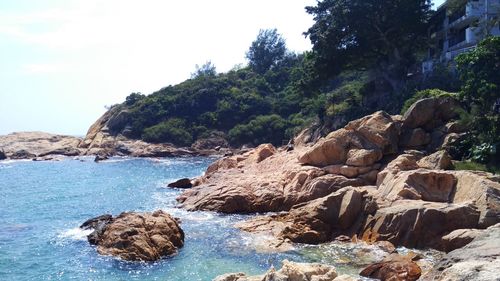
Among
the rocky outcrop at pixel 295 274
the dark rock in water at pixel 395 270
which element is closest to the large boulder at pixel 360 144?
the dark rock in water at pixel 395 270

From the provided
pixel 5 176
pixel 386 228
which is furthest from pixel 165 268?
pixel 5 176

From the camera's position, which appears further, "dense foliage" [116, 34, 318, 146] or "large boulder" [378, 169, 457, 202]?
"dense foliage" [116, 34, 318, 146]

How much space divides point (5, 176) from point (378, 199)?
4396 cm

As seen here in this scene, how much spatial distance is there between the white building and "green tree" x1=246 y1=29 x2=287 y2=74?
56941 mm

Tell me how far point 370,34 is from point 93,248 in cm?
3187

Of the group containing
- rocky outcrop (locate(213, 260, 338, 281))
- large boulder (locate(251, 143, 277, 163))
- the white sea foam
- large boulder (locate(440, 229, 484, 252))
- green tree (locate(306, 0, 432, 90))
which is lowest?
the white sea foam

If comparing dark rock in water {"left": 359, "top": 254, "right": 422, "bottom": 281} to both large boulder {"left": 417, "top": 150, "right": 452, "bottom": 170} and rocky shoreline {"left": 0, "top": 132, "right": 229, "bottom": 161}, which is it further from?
rocky shoreline {"left": 0, "top": 132, "right": 229, "bottom": 161}

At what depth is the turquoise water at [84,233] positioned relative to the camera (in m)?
18.8

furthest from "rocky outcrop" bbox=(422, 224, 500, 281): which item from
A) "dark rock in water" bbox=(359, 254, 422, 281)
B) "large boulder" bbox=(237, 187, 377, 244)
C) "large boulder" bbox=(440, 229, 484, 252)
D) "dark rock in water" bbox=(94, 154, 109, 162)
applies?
"dark rock in water" bbox=(94, 154, 109, 162)

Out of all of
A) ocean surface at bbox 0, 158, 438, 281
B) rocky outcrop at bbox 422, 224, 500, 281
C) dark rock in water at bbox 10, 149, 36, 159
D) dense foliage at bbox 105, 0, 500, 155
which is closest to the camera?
rocky outcrop at bbox 422, 224, 500, 281

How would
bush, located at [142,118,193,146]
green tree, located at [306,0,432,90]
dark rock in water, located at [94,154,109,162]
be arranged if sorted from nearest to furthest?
green tree, located at [306,0,432,90]
dark rock in water, located at [94,154,109,162]
bush, located at [142,118,193,146]

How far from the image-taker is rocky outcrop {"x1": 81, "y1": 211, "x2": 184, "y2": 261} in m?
20.0

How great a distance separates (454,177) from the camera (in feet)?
74.5

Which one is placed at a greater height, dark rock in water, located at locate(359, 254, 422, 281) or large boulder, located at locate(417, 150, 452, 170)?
large boulder, located at locate(417, 150, 452, 170)
